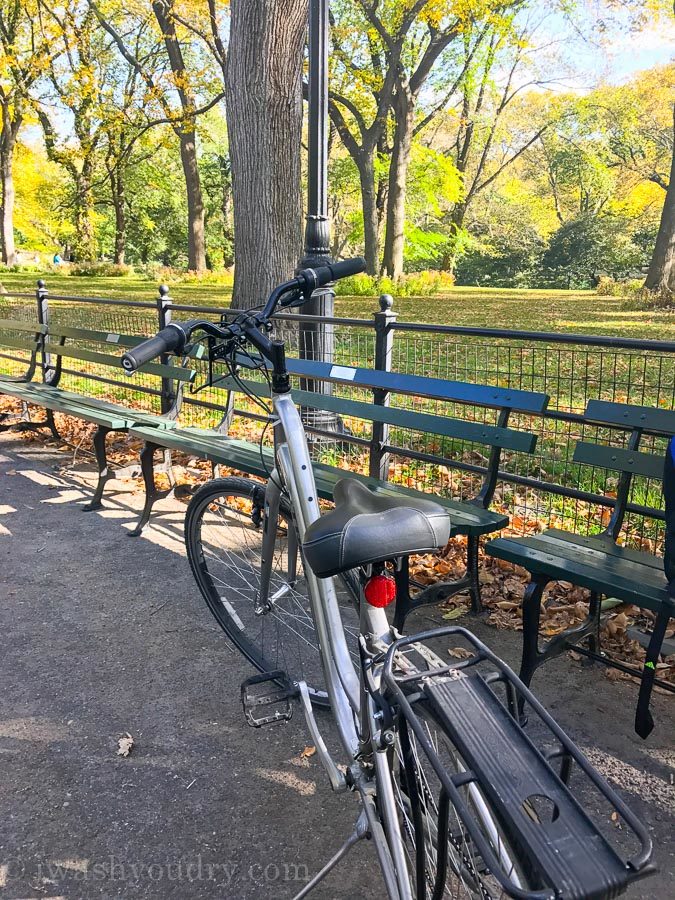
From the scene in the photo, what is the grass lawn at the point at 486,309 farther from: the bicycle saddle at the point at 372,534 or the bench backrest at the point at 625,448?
the bicycle saddle at the point at 372,534

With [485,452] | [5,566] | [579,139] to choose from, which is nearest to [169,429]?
[5,566]

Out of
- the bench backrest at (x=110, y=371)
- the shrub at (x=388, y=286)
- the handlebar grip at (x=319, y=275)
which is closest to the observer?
the handlebar grip at (x=319, y=275)

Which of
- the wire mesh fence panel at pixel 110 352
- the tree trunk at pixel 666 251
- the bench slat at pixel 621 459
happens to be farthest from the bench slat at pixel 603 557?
the tree trunk at pixel 666 251

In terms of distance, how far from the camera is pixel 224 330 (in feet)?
8.52

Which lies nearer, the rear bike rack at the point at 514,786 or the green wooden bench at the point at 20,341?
the rear bike rack at the point at 514,786

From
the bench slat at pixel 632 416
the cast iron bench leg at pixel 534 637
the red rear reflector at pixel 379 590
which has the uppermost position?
the bench slat at pixel 632 416

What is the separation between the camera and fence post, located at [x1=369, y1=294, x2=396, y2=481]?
4660 mm

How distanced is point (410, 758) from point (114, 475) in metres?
4.68

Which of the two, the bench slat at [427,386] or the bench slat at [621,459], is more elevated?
the bench slat at [427,386]

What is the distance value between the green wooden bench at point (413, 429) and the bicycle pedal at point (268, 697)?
34.1 inches

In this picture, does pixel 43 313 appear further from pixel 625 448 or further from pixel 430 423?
pixel 625 448

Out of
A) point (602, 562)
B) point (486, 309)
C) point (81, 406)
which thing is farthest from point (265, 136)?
point (486, 309)

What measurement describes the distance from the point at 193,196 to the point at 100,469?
20565 millimetres

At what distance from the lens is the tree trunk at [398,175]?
21.3 m
